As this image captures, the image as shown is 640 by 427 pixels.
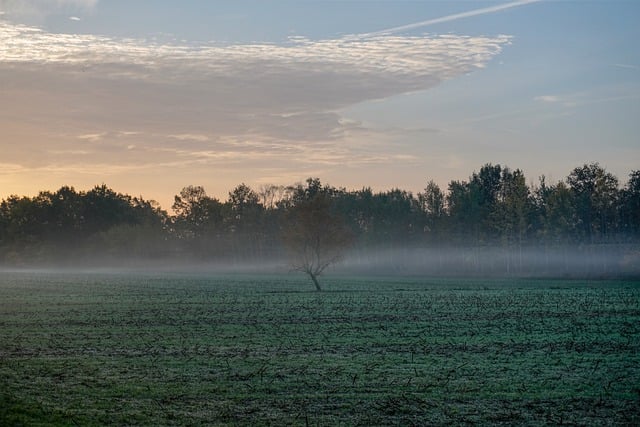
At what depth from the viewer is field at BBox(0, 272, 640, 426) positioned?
15.8m

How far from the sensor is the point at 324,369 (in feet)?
69.8

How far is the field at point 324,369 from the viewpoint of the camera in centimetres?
1581

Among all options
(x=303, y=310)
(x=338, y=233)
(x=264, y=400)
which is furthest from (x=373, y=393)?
(x=338, y=233)

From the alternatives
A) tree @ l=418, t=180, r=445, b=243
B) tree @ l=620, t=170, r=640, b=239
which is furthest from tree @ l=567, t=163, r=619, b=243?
tree @ l=418, t=180, r=445, b=243

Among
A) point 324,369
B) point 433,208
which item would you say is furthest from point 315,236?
point 433,208

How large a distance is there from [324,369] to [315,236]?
170ft

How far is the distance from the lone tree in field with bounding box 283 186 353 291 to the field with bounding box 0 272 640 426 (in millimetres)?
31851

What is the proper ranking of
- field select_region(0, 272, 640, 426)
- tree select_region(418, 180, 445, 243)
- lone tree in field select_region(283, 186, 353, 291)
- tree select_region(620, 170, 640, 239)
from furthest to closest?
1. tree select_region(418, 180, 445, 243)
2. tree select_region(620, 170, 640, 239)
3. lone tree in field select_region(283, 186, 353, 291)
4. field select_region(0, 272, 640, 426)

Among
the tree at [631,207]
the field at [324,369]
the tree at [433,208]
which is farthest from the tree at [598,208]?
the field at [324,369]

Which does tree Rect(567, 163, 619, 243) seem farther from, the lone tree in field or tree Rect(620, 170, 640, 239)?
the lone tree in field

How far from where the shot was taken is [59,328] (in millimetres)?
34812

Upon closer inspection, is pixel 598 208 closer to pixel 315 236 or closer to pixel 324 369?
pixel 315 236

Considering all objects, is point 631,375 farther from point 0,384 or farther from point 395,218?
point 395,218

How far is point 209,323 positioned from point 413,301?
2008 cm
